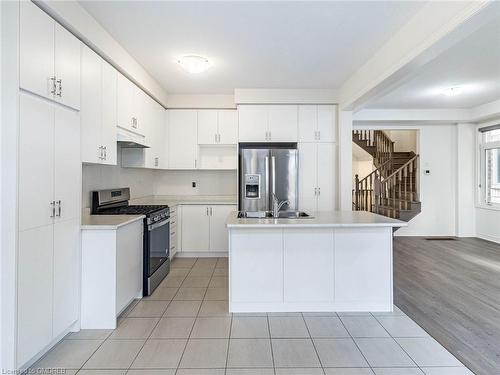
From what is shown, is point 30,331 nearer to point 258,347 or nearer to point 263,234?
point 258,347

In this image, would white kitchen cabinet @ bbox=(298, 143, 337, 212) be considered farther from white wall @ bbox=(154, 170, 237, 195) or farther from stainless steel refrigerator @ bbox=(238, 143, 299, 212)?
white wall @ bbox=(154, 170, 237, 195)

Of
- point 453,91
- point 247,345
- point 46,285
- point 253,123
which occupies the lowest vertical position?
point 247,345

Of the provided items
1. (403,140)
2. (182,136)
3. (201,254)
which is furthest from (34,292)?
(403,140)

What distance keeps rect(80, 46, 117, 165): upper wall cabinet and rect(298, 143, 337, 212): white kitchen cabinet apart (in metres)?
2.76

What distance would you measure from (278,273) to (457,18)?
2406 millimetres

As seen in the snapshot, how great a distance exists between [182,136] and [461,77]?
4.18 m

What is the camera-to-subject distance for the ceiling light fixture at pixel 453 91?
443 cm

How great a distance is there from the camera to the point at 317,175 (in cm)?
465

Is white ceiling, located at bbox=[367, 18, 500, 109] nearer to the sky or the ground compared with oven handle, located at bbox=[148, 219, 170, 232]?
nearer to the sky

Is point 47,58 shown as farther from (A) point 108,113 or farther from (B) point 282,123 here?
(B) point 282,123

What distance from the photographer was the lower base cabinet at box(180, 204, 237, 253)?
15.4ft

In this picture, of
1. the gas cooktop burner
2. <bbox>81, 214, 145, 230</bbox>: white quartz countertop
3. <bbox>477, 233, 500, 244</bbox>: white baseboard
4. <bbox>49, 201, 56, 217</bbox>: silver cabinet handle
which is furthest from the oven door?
<bbox>477, 233, 500, 244</bbox>: white baseboard

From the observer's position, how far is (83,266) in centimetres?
244

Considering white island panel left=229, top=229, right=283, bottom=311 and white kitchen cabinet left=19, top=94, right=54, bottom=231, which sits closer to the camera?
white kitchen cabinet left=19, top=94, right=54, bottom=231
